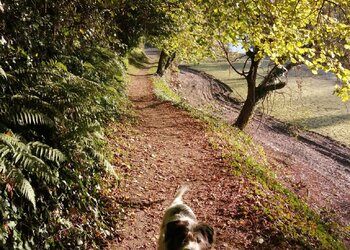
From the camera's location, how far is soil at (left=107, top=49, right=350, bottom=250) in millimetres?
7199

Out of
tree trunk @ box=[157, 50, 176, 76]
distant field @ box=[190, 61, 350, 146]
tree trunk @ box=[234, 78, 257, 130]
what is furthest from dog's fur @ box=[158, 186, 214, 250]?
tree trunk @ box=[157, 50, 176, 76]

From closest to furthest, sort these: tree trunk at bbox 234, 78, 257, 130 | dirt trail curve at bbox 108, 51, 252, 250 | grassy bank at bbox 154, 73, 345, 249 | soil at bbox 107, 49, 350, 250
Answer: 1. dirt trail curve at bbox 108, 51, 252, 250
2. soil at bbox 107, 49, 350, 250
3. grassy bank at bbox 154, 73, 345, 249
4. tree trunk at bbox 234, 78, 257, 130

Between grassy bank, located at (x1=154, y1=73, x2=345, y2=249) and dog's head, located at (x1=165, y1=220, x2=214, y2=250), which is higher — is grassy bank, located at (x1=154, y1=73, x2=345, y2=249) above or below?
below

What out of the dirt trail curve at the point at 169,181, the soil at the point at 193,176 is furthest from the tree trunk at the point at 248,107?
the dirt trail curve at the point at 169,181

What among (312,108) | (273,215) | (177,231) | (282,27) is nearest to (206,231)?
(177,231)

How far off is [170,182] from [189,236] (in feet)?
17.8

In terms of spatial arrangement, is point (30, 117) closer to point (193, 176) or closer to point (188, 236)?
point (188, 236)

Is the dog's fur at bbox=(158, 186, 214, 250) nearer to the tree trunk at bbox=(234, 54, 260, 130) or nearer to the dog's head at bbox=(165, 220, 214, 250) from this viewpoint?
the dog's head at bbox=(165, 220, 214, 250)

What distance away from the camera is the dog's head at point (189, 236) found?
13.0 feet

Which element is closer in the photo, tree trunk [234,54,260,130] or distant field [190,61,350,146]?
tree trunk [234,54,260,130]

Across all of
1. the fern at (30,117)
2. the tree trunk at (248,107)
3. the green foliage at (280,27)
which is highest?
the green foliage at (280,27)

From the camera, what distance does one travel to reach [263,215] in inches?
314

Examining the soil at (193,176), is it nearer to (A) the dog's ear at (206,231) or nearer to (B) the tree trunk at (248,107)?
(A) the dog's ear at (206,231)

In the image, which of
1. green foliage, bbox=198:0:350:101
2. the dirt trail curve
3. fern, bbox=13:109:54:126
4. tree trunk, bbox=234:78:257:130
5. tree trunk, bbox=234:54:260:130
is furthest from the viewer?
tree trunk, bbox=234:78:257:130
